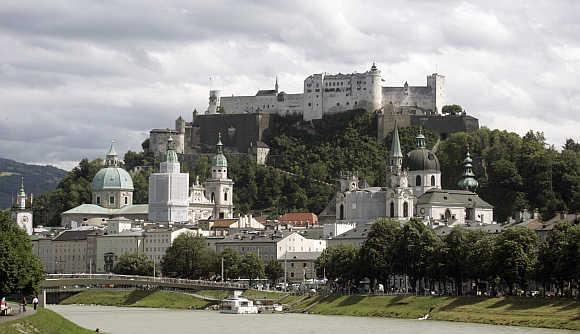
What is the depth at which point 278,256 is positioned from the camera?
4980 inches

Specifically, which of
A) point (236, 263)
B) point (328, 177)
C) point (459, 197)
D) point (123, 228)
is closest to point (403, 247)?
point (236, 263)

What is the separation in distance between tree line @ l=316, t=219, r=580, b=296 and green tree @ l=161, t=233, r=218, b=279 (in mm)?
14260

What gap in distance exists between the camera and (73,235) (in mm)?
150875

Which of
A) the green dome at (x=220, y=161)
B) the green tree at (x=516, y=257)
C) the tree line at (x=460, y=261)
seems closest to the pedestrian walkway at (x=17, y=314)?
the green tree at (x=516, y=257)

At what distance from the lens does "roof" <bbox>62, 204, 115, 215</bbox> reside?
16712cm

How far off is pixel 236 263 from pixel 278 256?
34.5 feet

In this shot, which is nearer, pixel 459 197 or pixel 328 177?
pixel 459 197

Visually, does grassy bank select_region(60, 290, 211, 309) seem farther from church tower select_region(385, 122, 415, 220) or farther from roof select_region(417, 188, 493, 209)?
roof select_region(417, 188, 493, 209)

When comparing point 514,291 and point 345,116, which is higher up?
point 345,116

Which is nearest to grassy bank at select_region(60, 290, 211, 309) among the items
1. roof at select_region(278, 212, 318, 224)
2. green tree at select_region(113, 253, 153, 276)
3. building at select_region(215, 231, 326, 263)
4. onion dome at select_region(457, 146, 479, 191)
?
green tree at select_region(113, 253, 153, 276)

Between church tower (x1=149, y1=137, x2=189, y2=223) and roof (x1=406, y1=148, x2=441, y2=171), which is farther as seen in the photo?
church tower (x1=149, y1=137, x2=189, y2=223)

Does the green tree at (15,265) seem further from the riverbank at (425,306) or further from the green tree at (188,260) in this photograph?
the green tree at (188,260)

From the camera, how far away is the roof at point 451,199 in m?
134

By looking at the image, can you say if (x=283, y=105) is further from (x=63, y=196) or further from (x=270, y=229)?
(x=270, y=229)
